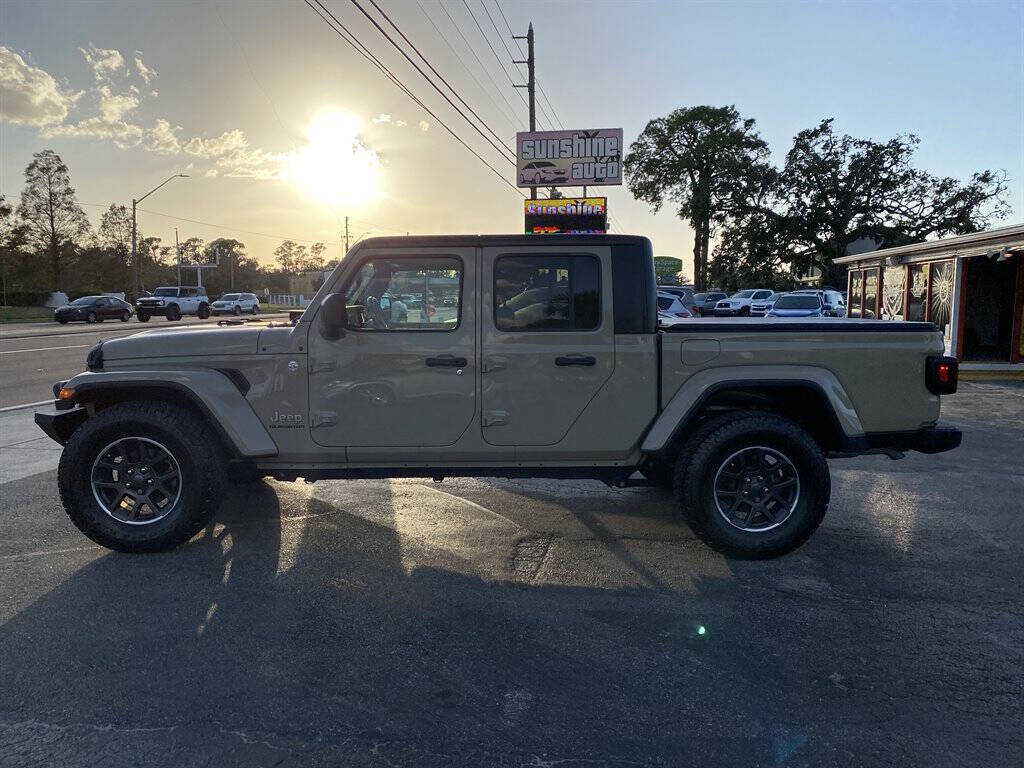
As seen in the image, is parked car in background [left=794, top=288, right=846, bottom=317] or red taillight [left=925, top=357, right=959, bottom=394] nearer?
red taillight [left=925, top=357, right=959, bottom=394]

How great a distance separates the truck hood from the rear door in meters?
1.49

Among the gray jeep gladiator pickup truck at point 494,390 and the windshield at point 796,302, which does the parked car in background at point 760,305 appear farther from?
the gray jeep gladiator pickup truck at point 494,390

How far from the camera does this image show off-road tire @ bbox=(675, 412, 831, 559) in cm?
443

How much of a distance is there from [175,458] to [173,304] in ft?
131

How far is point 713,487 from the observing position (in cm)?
446

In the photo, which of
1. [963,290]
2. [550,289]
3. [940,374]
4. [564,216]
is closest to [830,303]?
[963,290]

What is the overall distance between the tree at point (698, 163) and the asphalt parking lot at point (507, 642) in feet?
187

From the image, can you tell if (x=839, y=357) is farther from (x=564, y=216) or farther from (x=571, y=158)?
(x=571, y=158)

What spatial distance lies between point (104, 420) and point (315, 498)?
189 centimetres

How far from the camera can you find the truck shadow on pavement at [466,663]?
2.68 m

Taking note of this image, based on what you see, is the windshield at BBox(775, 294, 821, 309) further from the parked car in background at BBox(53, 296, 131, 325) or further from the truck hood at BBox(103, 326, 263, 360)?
the parked car in background at BBox(53, 296, 131, 325)

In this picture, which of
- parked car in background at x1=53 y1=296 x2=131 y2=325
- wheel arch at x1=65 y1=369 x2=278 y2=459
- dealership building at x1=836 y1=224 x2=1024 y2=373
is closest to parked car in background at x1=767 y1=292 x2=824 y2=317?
dealership building at x1=836 y1=224 x2=1024 y2=373

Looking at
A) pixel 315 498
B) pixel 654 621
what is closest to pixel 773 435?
pixel 654 621

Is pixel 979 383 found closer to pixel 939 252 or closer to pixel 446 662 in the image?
pixel 939 252
